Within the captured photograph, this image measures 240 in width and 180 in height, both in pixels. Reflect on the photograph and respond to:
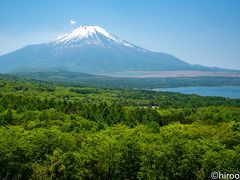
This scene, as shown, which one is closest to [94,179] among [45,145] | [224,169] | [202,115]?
[45,145]

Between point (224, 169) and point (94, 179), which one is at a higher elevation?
point (224, 169)

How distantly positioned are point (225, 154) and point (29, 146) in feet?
48.8

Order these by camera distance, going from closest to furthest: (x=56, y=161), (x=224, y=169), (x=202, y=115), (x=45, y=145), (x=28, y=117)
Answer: (x=224, y=169), (x=56, y=161), (x=45, y=145), (x=28, y=117), (x=202, y=115)

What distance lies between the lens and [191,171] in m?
27.3

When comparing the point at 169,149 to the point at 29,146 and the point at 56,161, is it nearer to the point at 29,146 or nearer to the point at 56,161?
the point at 56,161

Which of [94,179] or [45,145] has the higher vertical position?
[45,145]

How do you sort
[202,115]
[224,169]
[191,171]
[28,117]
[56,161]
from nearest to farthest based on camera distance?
[224,169], [191,171], [56,161], [28,117], [202,115]

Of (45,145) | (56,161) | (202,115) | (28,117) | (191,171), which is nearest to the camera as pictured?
(191,171)

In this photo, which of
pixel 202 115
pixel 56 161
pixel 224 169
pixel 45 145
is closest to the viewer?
pixel 224 169

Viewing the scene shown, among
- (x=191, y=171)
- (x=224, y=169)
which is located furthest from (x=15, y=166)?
(x=224, y=169)

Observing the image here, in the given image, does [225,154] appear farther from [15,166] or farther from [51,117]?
[51,117]

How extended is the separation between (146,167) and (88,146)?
7017 mm

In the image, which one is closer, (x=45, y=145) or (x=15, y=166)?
(x=15, y=166)

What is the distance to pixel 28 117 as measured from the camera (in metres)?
53.9
